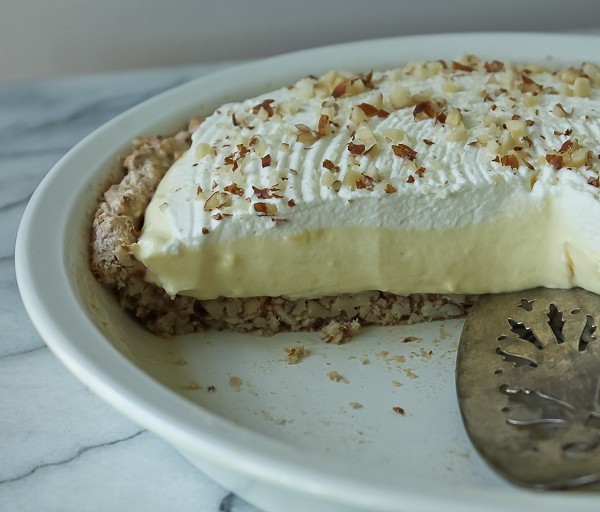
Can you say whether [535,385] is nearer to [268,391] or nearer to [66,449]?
[268,391]

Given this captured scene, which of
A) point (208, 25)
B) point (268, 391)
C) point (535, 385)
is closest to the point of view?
point (535, 385)

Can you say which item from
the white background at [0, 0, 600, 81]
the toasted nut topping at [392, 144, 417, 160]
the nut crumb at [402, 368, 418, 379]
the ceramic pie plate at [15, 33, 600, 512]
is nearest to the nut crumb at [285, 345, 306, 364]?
the ceramic pie plate at [15, 33, 600, 512]

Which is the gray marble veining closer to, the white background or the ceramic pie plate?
the ceramic pie plate

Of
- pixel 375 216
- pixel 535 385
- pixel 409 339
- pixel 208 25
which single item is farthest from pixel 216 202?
pixel 208 25

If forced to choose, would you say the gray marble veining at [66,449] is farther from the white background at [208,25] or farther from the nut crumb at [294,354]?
the white background at [208,25]

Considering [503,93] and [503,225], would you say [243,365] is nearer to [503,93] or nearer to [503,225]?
[503,225]
